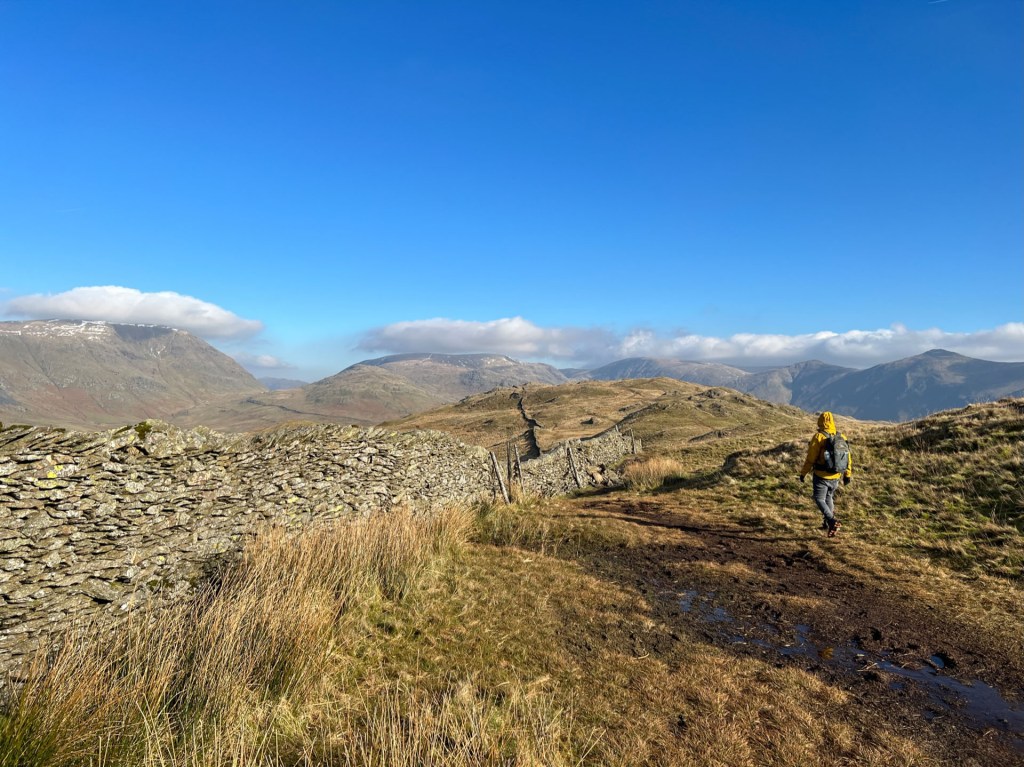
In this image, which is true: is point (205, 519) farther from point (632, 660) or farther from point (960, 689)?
point (960, 689)

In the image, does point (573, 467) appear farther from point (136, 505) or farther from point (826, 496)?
point (136, 505)

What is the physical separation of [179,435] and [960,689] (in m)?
11.3

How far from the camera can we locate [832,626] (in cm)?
678

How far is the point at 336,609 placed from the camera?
6.34m

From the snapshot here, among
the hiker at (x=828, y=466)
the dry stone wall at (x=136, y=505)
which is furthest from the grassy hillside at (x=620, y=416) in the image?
the dry stone wall at (x=136, y=505)

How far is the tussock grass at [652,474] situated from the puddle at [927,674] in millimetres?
11496

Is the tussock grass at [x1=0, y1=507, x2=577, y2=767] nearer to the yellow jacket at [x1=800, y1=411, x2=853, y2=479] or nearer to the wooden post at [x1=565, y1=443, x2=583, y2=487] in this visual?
the yellow jacket at [x1=800, y1=411, x2=853, y2=479]

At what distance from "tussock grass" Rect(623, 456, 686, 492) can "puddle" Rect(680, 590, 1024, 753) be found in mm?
11496

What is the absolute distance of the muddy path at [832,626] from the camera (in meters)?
4.81

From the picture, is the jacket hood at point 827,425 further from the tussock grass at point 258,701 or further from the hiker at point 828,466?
the tussock grass at point 258,701

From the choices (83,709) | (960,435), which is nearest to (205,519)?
(83,709)

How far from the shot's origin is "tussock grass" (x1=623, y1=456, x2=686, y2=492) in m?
18.7

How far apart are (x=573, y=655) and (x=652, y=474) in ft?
46.3

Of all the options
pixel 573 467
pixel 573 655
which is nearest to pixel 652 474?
pixel 573 467
